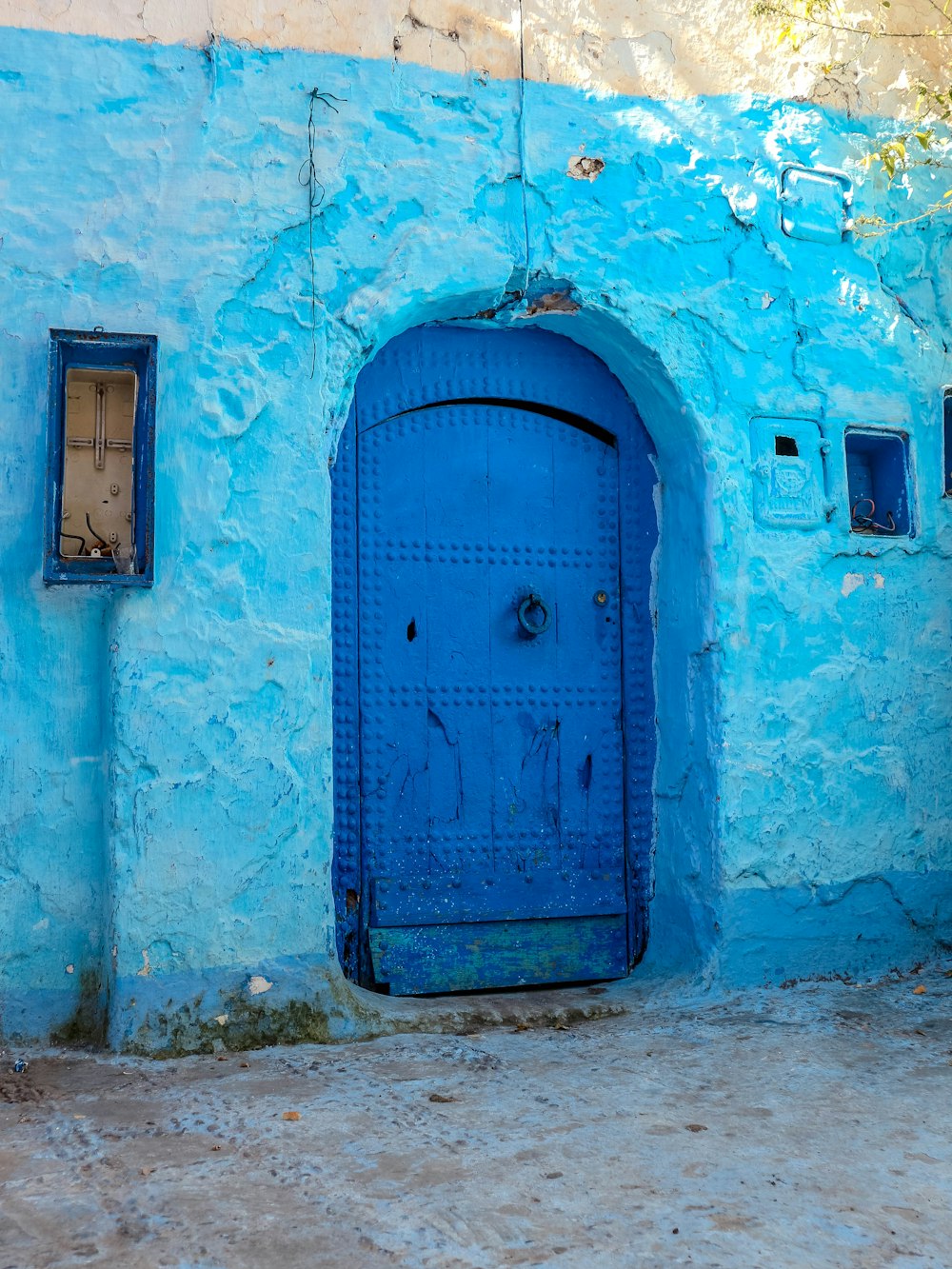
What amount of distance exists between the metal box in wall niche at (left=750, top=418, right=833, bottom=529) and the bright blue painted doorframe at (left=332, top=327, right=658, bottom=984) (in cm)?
39

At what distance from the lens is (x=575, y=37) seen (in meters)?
3.96

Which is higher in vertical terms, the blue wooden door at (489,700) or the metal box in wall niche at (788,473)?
the metal box in wall niche at (788,473)

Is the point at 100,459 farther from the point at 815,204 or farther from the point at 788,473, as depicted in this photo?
the point at 815,204

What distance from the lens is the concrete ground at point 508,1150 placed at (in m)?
2.13

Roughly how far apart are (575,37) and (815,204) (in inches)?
40.1

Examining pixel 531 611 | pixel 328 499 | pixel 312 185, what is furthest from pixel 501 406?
pixel 312 185

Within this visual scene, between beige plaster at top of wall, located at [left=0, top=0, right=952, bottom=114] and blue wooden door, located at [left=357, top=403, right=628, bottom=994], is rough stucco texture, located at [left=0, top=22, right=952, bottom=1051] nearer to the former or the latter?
beige plaster at top of wall, located at [left=0, top=0, right=952, bottom=114]

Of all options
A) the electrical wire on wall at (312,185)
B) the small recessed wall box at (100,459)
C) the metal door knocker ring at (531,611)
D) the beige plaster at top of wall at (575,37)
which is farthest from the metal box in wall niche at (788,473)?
the small recessed wall box at (100,459)

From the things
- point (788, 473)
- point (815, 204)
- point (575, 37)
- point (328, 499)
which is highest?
point (575, 37)

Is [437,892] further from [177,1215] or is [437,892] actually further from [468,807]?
[177,1215]

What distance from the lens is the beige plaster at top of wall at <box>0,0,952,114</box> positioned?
11.5 ft

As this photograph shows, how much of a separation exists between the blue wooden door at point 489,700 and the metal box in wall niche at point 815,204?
1049mm

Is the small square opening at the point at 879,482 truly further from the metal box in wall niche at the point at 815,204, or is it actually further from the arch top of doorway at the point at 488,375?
the arch top of doorway at the point at 488,375

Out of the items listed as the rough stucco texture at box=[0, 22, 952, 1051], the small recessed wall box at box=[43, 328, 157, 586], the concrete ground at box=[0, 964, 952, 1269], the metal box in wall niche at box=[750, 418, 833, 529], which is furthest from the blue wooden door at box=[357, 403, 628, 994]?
the small recessed wall box at box=[43, 328, 157, 586]
